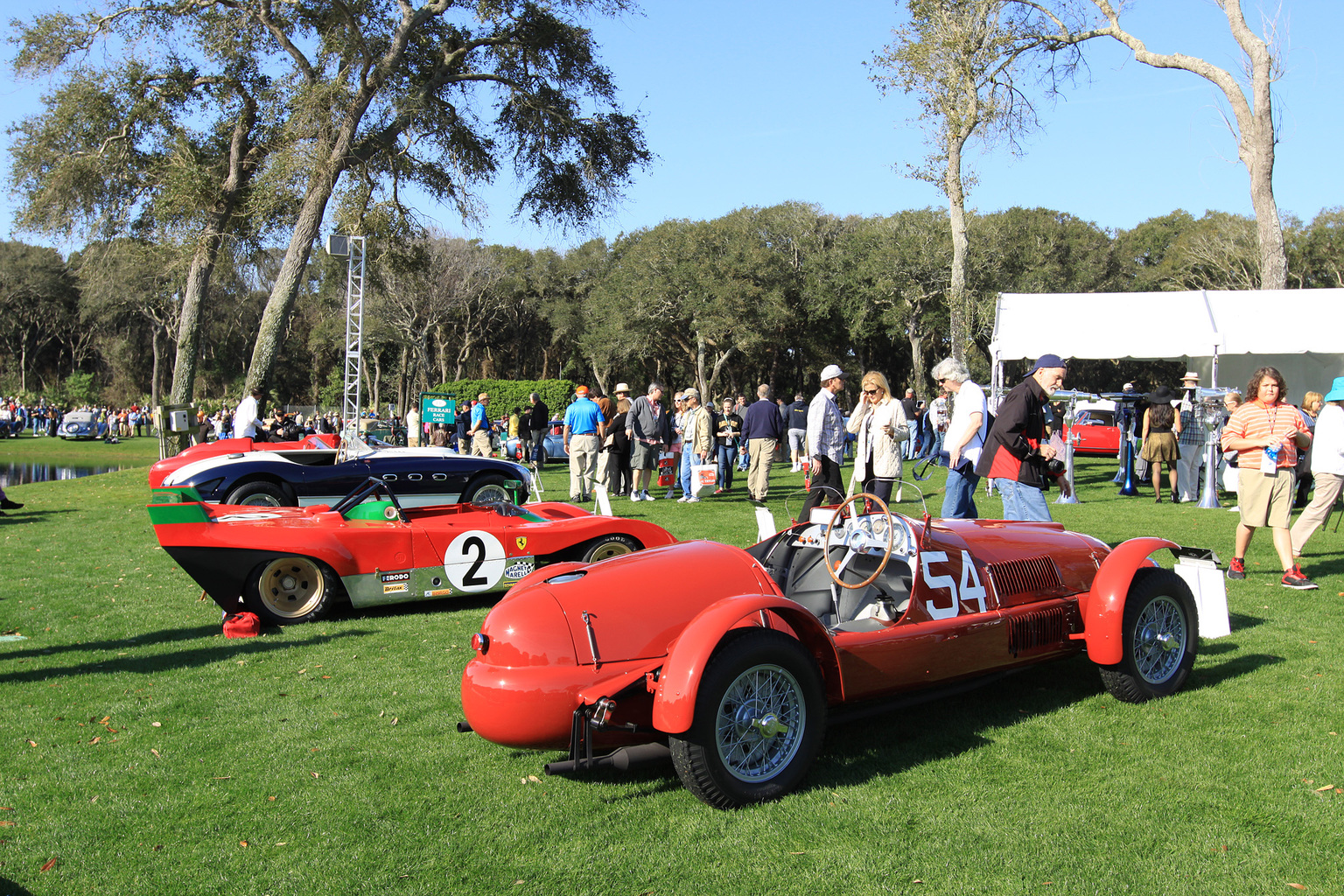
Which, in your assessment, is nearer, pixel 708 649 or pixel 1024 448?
pixel 708 649

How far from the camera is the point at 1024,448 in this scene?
638 cm

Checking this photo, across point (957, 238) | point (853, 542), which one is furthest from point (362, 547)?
point (957, 238)

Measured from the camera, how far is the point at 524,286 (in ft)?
181

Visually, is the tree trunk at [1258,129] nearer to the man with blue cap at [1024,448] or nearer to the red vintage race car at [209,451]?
the man with blue cap at [1024,448]

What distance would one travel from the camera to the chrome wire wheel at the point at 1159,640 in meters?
4.68

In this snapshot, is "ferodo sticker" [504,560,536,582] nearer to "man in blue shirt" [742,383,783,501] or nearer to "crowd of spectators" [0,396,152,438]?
"man in blue shirt" [742,383,783,501]

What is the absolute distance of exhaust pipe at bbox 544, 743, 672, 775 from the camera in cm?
337

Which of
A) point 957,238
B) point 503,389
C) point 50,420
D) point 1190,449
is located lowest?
point 1190,449

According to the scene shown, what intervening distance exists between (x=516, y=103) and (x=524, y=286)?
34021 millimetres

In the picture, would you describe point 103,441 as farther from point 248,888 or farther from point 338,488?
point 248,888

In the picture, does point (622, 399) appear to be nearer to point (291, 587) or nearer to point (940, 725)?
point (291, 587)

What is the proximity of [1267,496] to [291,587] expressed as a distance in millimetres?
7619

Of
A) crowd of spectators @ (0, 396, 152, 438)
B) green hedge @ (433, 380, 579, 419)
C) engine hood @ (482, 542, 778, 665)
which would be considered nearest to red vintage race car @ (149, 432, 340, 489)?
engine hood @ (482, 542, 778, 665)

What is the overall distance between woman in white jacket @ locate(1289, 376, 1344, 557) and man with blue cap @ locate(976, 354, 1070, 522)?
2597 millimetres
